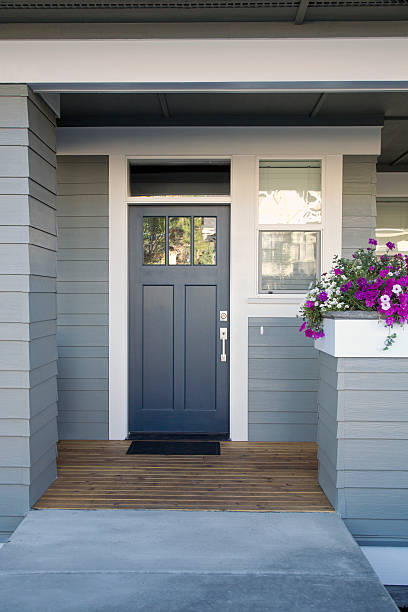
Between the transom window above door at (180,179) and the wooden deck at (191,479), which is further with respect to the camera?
the transom window above door at (180,179)

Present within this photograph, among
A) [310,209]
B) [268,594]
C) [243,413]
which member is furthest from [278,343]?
[268,594]

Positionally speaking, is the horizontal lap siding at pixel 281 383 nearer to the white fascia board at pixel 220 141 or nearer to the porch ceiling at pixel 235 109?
the white fascia board at pixel 220 141

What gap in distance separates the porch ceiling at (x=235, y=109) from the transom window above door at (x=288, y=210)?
368 millimetres

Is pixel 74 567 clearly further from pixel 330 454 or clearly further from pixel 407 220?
pixel 407 220

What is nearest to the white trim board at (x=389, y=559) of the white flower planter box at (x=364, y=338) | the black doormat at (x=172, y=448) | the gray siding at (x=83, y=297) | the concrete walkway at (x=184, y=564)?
the concrete walkway at (x=184, y=564)

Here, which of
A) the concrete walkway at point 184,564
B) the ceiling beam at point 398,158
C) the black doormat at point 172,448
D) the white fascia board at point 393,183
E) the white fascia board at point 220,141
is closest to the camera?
the concrete walkway at point 184,564

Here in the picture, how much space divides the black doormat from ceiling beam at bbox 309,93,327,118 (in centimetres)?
272

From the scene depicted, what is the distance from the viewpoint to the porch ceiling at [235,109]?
11.7 ft

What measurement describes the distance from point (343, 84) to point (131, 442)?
9.76 feet

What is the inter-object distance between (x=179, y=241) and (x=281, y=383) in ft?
4.77

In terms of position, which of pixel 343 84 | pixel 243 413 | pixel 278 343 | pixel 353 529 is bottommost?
pixel 353 529

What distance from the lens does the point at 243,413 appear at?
4.06 m

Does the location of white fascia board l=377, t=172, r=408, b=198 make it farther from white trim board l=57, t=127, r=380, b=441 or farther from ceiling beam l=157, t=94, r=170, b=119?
ceiling beam l=157, t=94, r=170, b=119

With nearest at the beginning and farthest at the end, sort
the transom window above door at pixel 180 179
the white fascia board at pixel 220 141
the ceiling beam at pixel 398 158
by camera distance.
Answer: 1. the white fascia board at pixel 220 141
2. the transom window above door at pixel 180 179
3. the ceiling beam at pixel 398 158
